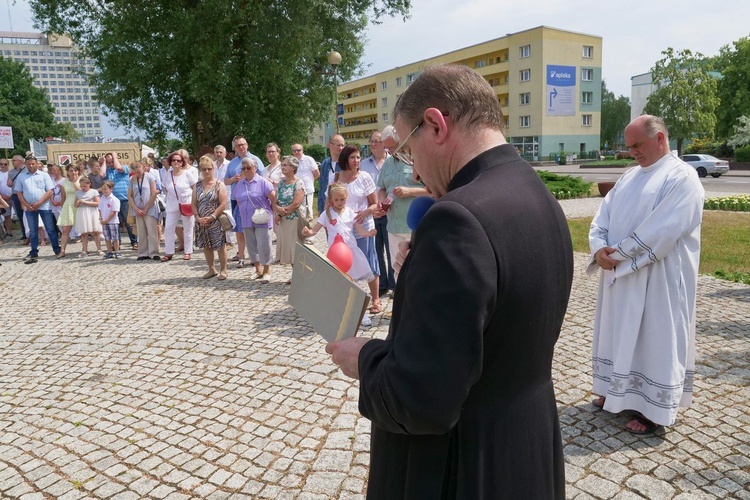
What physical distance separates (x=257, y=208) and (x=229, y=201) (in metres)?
0.72

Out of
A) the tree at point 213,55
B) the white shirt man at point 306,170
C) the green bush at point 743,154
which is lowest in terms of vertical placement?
the white shirt man at point 306,170

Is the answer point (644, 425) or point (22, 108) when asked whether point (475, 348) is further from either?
point (22, 108)

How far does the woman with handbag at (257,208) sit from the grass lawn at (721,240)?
4785 mm

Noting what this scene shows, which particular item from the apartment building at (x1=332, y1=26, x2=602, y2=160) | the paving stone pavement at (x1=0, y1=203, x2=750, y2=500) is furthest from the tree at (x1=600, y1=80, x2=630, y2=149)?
the paving stone pavement at (x1=0, y1=203, x2=750, y2=500)

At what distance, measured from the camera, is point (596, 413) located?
4242 millimetres

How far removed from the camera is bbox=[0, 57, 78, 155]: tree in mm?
57219

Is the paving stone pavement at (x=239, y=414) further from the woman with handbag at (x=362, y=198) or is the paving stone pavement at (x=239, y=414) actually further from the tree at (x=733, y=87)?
the tree at (x=733, y=87)

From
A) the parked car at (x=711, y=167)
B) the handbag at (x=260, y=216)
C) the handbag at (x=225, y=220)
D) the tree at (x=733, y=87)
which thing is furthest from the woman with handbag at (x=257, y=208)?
the tree at (x=733, y=87)

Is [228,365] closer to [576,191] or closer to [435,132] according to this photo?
[435,132]

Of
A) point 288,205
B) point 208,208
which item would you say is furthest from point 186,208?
point 288,205

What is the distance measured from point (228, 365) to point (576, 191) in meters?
18.3

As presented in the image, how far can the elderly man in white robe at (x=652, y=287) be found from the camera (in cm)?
378

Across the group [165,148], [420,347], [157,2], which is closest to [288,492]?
[420,347]

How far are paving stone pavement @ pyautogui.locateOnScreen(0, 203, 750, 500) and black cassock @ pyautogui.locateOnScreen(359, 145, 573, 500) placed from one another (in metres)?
2.03
